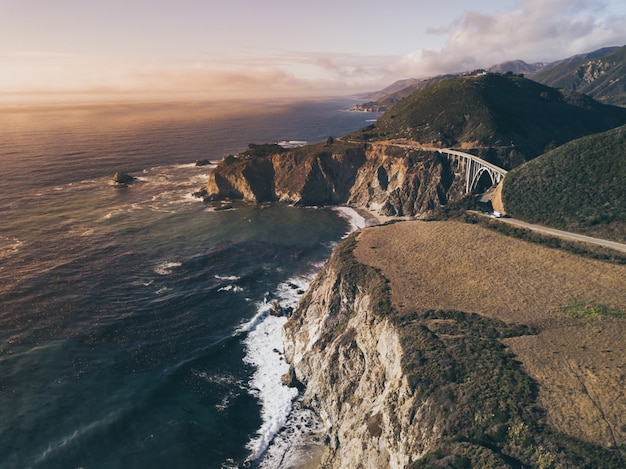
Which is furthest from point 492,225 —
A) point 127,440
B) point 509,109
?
point 509,109

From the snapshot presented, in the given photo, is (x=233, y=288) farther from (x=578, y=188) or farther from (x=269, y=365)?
(x=578, y=188)

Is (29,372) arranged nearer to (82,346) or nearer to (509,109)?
(82,346)

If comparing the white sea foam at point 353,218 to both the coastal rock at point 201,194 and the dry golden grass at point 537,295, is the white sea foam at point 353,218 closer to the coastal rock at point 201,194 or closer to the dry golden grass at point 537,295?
the dry golden grass at point 537,295

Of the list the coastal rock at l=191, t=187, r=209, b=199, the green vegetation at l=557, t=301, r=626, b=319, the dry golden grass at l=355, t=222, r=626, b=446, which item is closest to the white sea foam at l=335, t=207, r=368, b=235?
the dry golden grass at l=355, t=222, r=626, b=446

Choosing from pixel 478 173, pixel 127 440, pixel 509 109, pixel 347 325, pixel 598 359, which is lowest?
pixel 127 440

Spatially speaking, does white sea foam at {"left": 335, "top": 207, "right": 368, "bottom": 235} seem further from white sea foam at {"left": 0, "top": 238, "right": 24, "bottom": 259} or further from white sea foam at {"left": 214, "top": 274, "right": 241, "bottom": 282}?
white sea foam at {"left": 0, "top": 238, "right": 24, "bottom": 259}

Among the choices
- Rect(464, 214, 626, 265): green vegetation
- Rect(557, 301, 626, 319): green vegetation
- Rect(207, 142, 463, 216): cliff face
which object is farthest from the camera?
Rect(207, 142, 463, 216): cliff face
